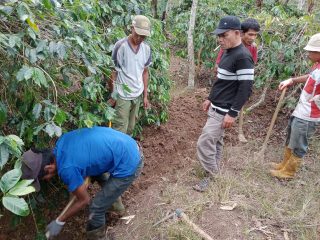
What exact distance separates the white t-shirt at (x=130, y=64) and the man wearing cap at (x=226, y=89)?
84 centimetres

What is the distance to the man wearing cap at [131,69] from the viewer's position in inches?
134

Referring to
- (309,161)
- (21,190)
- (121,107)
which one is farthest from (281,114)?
(21,190)

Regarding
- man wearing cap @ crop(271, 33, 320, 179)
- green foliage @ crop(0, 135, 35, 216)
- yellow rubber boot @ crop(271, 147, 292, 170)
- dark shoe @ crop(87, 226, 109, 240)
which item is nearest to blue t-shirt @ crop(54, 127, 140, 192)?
dark shoe @ crop(87, 226, 109, 240)

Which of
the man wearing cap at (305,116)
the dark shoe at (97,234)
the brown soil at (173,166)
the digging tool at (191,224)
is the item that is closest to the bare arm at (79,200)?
the dark shoe at (97,234)

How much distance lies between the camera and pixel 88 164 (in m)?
2.48

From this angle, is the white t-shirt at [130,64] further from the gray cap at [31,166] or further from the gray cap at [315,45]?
the gray cap at [315,45]

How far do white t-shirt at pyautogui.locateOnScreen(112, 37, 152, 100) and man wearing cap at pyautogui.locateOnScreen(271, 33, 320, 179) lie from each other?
4.97 feet

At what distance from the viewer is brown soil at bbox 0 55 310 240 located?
299cm

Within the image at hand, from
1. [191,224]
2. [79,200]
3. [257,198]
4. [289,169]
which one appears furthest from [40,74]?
[289,169]

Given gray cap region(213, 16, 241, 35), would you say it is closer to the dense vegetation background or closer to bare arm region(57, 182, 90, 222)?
the dense vegetation background

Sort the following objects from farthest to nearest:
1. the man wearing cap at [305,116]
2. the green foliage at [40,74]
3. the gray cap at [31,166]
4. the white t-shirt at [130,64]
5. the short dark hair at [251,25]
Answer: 1. the short dark hair at [251,25]
2. the white t-shirt at [130,64]
3. the man wearing cap at [305,116]
4. the gray cap at [31,166]
5. the green foliage at [40,74]

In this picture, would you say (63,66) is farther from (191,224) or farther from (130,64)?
(191,224)

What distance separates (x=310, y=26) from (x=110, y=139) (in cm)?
376

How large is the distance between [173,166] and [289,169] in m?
1.33
